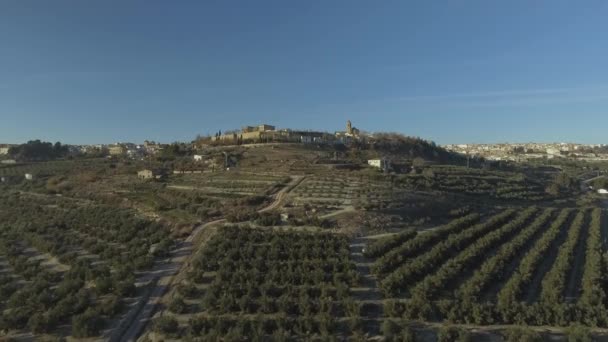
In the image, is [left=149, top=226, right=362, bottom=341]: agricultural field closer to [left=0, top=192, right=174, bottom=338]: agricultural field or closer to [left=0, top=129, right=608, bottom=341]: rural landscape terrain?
[left=0, top=129, right=608, bottom=341]: rural landscape terrain

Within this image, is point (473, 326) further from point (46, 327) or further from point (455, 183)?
point (455, 183)

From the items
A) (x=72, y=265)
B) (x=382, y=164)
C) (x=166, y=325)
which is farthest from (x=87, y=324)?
(x=382, y=164)

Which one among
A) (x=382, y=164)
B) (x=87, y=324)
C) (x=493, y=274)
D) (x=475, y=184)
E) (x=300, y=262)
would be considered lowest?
(x=87, y=324)

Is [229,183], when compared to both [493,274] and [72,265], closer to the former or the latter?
[72,265]

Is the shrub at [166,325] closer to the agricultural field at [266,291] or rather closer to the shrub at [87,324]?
the agricultural field at [266,291]

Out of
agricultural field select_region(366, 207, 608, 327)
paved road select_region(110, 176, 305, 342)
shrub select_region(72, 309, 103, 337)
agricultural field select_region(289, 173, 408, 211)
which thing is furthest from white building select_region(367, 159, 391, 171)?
shrub select_region(72, 309, 103, 337)

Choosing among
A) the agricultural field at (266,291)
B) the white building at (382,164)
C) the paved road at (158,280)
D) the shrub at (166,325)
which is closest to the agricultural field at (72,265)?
the paved road at (158,280)

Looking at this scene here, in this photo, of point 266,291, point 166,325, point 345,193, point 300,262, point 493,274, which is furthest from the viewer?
point 345,193
